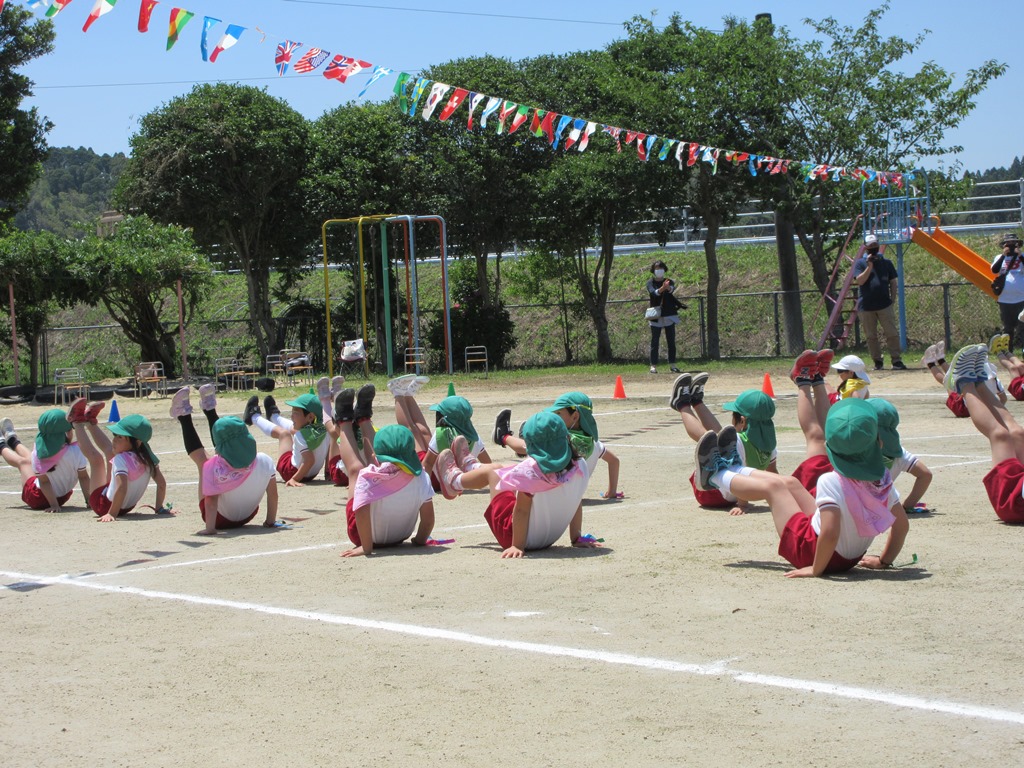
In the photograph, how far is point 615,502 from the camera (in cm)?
1120

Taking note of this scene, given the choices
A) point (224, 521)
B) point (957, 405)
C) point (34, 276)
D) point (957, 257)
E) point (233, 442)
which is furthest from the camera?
point (34, 276)

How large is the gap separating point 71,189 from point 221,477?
170551 mm

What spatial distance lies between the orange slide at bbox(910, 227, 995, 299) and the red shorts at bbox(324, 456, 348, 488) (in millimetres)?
15596

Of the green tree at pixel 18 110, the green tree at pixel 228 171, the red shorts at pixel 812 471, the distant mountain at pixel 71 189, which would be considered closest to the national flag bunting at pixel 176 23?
the red shorts at pixel 812 471

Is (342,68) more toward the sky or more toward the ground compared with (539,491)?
more toward the sky

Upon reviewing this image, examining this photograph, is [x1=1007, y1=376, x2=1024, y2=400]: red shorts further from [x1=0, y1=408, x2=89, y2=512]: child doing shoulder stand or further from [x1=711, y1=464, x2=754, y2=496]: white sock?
[x1=0, y1=408, x2=89, y2=512]: child doing shoulder stand

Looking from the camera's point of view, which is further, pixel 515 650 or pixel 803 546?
pixel 803 546

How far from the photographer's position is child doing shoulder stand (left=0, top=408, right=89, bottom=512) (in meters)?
12.0

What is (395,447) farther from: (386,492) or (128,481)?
(128,481)

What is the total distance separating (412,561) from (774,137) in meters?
20.8

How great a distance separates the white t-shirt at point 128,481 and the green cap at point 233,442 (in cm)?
139

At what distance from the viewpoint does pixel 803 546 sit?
7.47 metres

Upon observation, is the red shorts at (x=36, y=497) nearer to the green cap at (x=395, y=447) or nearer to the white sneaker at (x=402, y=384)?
the white sneaker at (x=402, y=384)

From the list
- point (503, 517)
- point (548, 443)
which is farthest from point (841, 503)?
point (503, 517)
